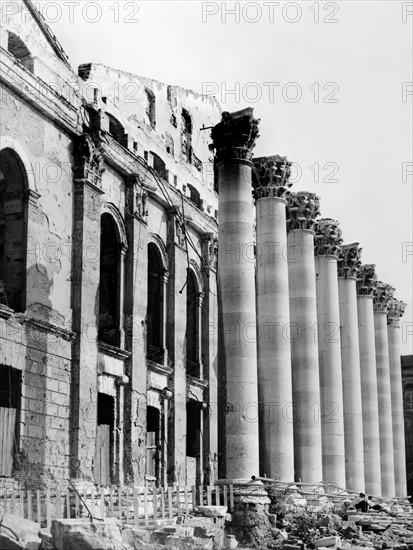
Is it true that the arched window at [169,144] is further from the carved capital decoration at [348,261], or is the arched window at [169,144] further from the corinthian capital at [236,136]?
the corinthian capital at [236,136]

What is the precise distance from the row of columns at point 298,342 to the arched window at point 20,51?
190 inches

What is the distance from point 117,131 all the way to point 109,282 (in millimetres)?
4528

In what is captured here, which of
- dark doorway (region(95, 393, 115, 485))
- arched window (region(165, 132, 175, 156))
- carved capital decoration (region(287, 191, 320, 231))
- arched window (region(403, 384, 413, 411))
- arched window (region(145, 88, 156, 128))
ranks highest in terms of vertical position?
arched window (region(145, 88, 156, 128))

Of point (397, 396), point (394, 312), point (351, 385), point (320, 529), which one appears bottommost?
point (320, 529)

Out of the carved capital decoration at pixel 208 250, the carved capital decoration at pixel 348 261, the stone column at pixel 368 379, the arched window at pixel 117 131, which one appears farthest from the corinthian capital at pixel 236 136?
the stone column at pixel 368 379

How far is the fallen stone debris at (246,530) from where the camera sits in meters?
12.8

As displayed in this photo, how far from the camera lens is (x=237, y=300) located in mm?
21156

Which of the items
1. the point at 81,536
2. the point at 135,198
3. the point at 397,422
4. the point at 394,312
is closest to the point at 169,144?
the point at 135,198

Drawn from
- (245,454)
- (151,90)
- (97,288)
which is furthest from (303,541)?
(151,90)

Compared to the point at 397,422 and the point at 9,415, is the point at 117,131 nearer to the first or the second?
the point at 9,415

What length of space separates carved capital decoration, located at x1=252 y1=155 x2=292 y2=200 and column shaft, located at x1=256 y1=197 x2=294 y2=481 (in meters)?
0.20

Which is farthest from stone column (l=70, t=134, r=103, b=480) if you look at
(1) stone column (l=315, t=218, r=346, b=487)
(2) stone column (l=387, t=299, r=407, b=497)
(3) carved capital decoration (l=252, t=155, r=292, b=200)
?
(2) stone column (l=387, t=299, r=407, b=497)

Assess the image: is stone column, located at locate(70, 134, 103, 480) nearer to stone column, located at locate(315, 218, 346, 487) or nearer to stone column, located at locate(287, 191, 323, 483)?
stone column, located at locate(287, 191, 323, 483)

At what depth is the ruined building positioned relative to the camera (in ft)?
67.6
